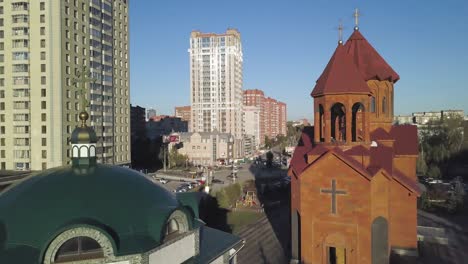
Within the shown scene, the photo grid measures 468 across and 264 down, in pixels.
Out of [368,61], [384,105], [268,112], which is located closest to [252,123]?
[268,112]

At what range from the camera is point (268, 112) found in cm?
11450

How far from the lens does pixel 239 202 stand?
32125 mm

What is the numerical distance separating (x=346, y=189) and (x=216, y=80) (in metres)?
65.3

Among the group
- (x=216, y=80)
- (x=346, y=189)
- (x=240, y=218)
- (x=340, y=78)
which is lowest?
(x=240, y=218)

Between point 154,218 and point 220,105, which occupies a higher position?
point 220,105

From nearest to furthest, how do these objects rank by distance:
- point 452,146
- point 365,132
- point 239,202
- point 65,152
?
point 365,132
point 239,202
point 65,152
point 452,146

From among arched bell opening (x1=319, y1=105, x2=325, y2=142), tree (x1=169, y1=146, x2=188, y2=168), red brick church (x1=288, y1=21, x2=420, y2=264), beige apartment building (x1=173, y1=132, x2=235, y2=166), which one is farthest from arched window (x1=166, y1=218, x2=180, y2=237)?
beige apartment building (x1=173, y1=132, x2=235, y2=166)

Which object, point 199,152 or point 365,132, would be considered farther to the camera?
point 199,152

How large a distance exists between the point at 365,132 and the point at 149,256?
40.9 feet

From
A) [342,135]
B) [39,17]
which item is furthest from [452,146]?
[39,17]

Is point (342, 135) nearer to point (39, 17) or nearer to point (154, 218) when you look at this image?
point (154, 218)

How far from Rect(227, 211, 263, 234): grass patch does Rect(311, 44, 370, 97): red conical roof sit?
1206 centimetres

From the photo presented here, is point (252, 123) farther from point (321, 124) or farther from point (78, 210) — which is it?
point (78, 210)

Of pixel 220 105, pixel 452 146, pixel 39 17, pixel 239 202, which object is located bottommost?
pixel 239 202
